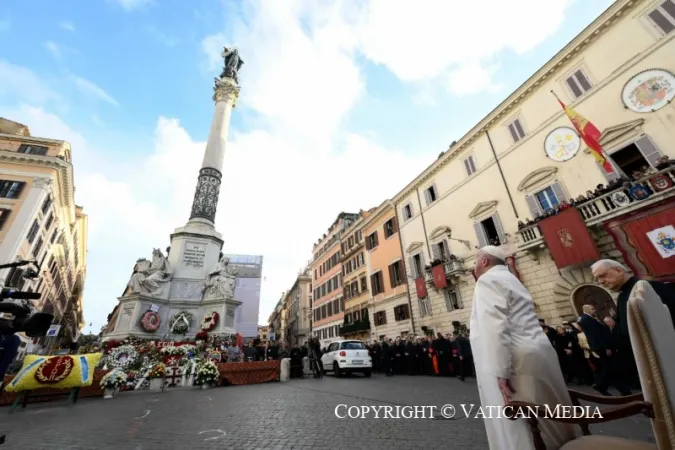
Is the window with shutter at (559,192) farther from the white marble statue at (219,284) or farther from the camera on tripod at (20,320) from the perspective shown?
the camera on tripod at (20,320)

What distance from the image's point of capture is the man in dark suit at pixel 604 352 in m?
5.54

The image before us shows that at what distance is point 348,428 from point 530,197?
569 inches

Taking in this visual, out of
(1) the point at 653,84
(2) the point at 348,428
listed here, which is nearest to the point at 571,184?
(1) the point at 653,84

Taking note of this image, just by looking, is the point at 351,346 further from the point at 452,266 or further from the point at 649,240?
the point at 649,240

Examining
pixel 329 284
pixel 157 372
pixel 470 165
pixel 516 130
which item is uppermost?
pixel 516 130

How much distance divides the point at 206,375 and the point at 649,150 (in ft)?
61.1

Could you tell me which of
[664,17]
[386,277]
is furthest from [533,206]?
[386,277]

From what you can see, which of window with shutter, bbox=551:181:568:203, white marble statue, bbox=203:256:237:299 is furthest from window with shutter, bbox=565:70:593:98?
white marble statue, bbox=203:256:237:299

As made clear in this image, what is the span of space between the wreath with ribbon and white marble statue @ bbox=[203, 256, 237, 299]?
4.13 ft

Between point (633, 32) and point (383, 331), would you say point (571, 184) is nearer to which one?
point (633, 32)

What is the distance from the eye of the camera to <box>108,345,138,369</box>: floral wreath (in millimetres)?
10930

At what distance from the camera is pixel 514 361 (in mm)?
2271

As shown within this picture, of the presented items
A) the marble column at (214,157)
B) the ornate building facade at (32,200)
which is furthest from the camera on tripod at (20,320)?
the ornate building facade at (32,200)

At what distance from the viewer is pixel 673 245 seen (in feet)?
29.9
